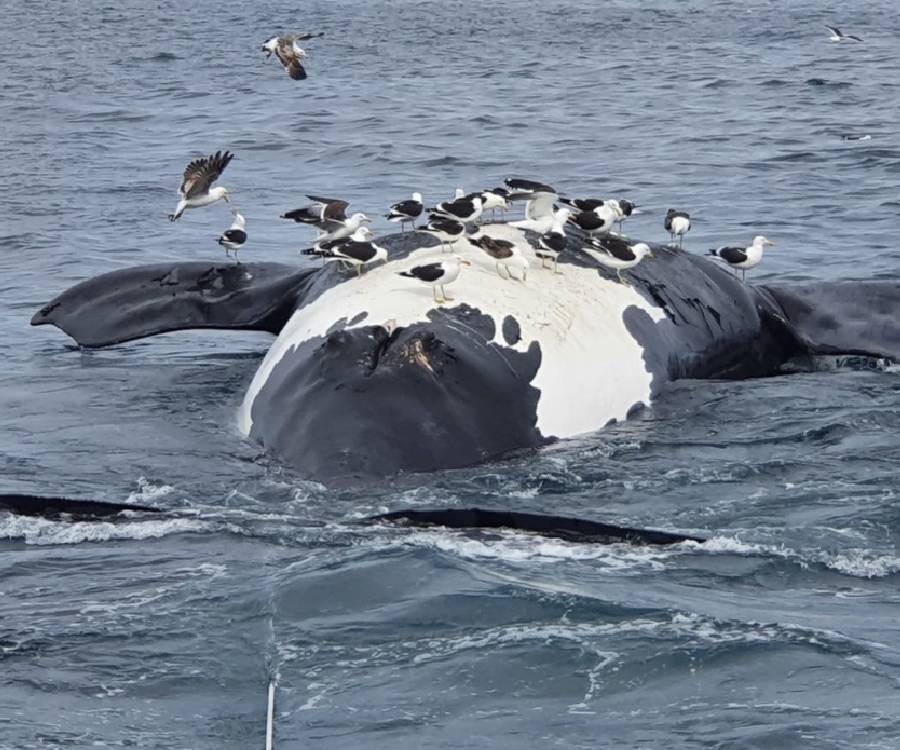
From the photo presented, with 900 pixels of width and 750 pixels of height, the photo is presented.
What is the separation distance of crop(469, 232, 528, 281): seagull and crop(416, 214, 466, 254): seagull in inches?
8.6

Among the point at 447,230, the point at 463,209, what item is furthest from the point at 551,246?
the point at 463,209

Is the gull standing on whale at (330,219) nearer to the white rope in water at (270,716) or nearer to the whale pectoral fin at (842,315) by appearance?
the whale pectoral fin at (842,315)

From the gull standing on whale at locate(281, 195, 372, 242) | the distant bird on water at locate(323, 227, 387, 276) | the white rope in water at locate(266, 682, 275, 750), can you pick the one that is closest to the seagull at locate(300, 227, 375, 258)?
the distant bird on water at locate(323, 227, 387, 276)

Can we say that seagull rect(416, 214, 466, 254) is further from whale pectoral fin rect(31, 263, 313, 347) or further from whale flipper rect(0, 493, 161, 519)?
whale flipper rect(0, 493, 161, 519)

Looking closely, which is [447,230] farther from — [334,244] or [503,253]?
[334,244]

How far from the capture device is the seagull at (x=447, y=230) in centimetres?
1316

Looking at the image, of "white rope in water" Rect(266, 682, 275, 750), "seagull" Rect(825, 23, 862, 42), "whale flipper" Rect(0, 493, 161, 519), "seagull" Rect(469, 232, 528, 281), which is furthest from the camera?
"seagull" Rect(825, 23, 862, 42)

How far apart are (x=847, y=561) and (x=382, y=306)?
364cm

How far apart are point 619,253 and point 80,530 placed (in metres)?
4.92

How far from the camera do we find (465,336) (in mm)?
11570

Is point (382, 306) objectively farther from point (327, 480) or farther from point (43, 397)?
point (43, 397)

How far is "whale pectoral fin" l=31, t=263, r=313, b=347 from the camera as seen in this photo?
14.0 meters

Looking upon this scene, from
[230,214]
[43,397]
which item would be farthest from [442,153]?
[43,397]

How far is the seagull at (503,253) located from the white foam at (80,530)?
350 centimetres
